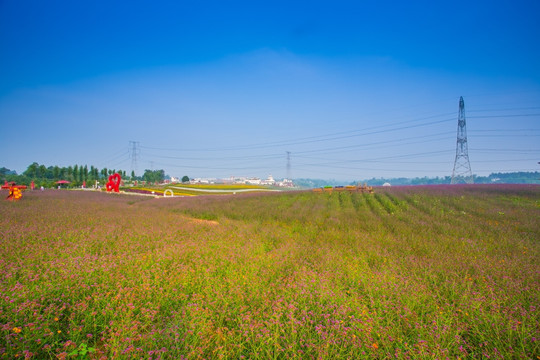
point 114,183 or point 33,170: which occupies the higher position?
point 33,170

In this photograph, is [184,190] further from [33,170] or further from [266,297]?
[33,170]

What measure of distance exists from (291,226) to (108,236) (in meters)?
5.30

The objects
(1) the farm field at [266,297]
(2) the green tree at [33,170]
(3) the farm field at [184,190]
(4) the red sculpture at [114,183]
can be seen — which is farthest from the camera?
(2) the green tree at [33,170]

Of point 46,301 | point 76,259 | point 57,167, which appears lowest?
point 46,301

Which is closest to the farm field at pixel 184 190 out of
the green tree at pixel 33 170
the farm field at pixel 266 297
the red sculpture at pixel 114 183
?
the red sculpture at pixel 114 183

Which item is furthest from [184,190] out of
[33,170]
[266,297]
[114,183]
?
[33,170]

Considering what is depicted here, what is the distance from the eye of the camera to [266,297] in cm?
292

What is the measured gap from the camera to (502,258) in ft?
13.7

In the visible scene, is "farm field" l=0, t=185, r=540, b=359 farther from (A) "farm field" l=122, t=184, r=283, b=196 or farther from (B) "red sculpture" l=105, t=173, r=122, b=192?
(A) "farm field" l=122, t=184, r=283, b=196

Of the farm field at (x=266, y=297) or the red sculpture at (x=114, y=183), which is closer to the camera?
the farm field at (x=266, y=297)

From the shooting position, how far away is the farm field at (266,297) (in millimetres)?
2111

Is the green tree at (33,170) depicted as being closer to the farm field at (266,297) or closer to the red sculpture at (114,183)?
the red sculpture at (114,183)

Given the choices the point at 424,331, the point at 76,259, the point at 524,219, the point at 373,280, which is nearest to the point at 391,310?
the point at 424,331

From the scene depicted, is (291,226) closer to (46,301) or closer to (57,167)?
(46,301)
